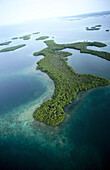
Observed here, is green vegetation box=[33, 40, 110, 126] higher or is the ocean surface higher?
green vegetation box=[33, 40, 110, 126]

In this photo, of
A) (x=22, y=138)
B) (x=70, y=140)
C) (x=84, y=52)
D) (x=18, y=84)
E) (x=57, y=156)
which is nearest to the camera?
(x=57, y=156)

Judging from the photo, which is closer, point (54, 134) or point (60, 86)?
point (54, 134)

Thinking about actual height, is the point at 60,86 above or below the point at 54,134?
above

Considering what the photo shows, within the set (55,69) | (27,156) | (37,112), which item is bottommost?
(27,156)

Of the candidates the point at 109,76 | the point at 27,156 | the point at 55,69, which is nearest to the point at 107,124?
the point at 27,156

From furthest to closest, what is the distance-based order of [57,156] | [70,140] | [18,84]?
[18,84] < [70,140] < [57,156]

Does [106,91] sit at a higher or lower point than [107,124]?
higher

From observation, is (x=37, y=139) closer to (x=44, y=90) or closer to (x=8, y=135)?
(x=8, y=135)

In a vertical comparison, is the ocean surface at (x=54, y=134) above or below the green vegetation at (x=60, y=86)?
below

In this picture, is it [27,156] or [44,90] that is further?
[44,90]

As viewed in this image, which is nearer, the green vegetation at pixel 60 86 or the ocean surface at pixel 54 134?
the ocean surface at pixel 54 134

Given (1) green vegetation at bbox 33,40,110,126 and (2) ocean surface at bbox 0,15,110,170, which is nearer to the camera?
(2) ocean surface at bbox 0,15,110,170
